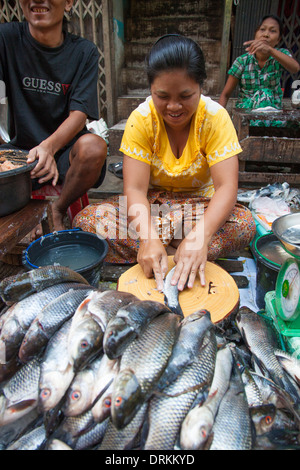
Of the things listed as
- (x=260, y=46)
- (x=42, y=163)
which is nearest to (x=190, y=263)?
(x=42, y=163)

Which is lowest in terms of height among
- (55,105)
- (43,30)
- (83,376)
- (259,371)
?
(259,371)

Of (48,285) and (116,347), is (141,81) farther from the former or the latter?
(116,347)

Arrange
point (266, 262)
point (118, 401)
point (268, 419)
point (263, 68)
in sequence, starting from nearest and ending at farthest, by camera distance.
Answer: point (118, 401) < point (268, 419) < point (266, 262) < point (263, 68)

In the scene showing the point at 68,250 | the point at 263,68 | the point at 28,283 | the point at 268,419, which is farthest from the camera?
the point at 263,68

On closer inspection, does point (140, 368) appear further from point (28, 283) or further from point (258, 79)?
point (258, 79)

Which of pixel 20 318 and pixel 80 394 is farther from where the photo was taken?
pixel 20 318

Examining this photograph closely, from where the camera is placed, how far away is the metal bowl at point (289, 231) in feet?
5.01

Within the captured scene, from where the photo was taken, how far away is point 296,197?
12.9ft

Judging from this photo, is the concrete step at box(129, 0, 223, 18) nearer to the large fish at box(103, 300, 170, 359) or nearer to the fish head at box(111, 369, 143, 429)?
the large fish at box(103, 300, 170, 359)

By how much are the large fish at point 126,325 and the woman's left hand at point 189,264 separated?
1.65 ft

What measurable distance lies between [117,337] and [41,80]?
2.94 m

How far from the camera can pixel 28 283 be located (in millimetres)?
1539
